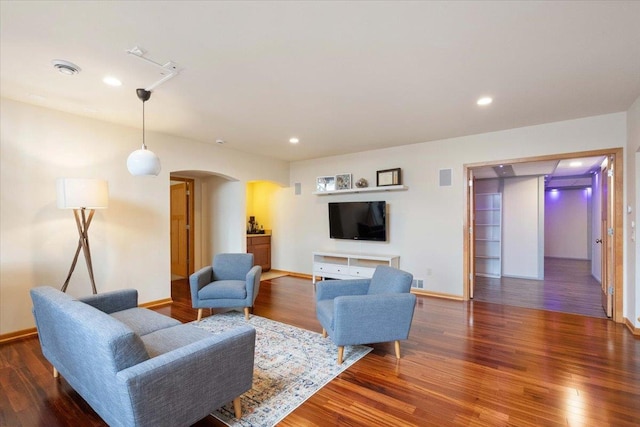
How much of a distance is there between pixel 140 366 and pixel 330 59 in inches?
95.3

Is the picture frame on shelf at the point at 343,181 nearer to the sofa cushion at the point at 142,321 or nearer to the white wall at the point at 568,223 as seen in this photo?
the sofa cushion at the point at 142,321

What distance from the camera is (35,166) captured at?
342cm

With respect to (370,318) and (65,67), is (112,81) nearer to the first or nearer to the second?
(65,67)

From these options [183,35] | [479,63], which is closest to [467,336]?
[479,63]

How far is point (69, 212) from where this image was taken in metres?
3.65

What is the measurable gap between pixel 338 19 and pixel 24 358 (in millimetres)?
4015

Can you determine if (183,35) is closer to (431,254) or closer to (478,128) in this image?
(478,128)

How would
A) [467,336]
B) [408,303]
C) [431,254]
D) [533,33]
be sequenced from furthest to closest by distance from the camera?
[431,254]
[467,336]
[408,303]
[533,33]

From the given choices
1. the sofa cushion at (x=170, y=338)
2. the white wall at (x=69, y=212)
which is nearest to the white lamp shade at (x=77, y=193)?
the white wall at (x=69, y=212)

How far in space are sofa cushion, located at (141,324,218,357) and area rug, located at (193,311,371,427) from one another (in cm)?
52

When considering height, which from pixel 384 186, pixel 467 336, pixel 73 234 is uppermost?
pixel 384 186

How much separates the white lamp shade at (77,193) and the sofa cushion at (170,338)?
1860mm

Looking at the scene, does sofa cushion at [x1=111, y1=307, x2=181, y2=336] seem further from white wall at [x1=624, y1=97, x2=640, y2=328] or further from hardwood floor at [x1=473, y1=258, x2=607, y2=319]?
white wall at [x1=624, y1=97, x2=640, y2=328]

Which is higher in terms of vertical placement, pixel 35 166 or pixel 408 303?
pixel 35 166
